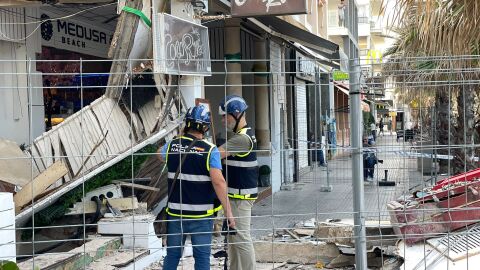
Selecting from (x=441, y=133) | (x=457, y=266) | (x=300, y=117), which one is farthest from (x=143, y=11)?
(x=300, y=117)

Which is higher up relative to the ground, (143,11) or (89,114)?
(143,11)

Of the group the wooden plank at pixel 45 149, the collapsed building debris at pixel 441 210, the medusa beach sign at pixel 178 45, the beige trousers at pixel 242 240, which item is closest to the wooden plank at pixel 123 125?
the wooden plank at pixel 45 149

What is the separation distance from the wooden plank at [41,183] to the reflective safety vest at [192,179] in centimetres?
234

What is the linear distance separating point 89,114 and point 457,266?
497 cm

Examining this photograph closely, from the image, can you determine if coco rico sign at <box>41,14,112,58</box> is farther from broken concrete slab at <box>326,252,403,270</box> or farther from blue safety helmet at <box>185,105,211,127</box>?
broken concrete slab at <box>326,252,403,270</box>

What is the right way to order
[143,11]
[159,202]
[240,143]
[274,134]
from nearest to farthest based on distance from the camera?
[240,143] < [143,11] < [159,202] < [274,134]

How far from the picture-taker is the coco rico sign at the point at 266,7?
26.5 ft

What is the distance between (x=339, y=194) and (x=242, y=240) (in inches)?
291

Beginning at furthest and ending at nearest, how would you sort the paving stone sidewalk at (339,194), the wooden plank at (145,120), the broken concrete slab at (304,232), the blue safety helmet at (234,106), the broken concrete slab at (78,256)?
1. the paving stone sidewalk at (339,194)
2. the wooden plank at (145,120)
3. the broken concrete slab at (304,232)
4. the blue safety helmet at (234,106)
5. the broken concrete slab at (78,256)

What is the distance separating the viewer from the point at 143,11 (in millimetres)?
7672

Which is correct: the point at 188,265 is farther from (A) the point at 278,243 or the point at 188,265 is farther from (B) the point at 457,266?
(B) the point at 457,266

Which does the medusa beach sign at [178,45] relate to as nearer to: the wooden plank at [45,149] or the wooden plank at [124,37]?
the wooden plank at [124,37]

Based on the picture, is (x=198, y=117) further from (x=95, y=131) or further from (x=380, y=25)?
(x=380, y=25)

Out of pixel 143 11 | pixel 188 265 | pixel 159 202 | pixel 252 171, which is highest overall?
pixel 143 11
